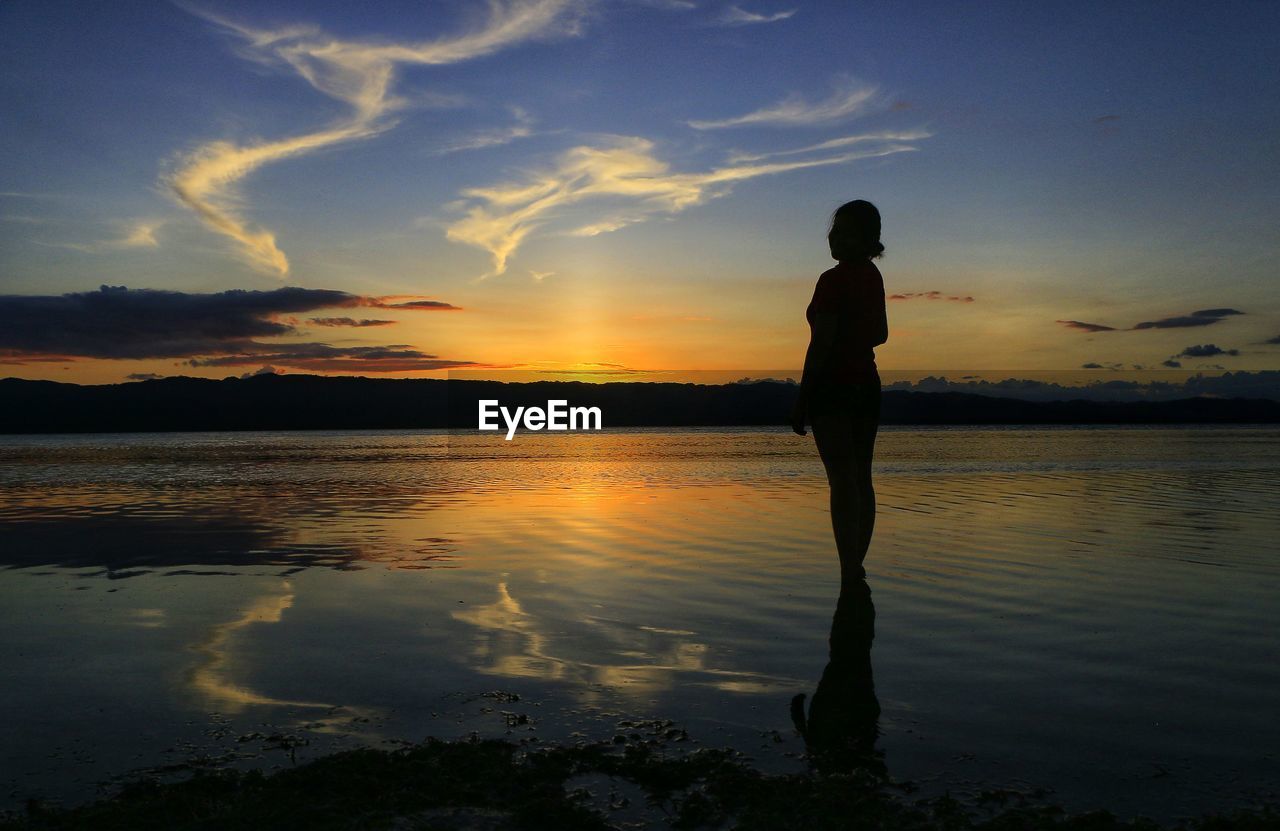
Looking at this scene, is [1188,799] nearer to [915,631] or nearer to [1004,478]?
[915,631]

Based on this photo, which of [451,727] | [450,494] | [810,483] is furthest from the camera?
[810,483]

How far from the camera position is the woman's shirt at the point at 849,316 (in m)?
6.90

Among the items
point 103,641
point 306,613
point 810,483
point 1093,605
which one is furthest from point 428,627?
point 810,483

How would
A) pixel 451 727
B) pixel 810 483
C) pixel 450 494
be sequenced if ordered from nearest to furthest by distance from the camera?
pixel 451 727
pixel 450 494
pixel 810 483

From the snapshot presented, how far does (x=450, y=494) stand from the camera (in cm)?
1838

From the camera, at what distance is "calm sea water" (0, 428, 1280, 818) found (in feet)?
11.5

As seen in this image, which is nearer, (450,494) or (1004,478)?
(450,494)

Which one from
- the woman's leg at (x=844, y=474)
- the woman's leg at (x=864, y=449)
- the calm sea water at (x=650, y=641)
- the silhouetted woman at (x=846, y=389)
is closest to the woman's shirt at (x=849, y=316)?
the silhouetted woman at (x=846, y=389)

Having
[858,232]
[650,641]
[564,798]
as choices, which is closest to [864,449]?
[858,232]

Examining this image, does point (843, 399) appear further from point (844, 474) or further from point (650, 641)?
point (650, 641)

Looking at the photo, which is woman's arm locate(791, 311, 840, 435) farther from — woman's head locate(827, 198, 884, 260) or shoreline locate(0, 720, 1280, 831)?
shoreline locate(0, 720, 1280, 831)

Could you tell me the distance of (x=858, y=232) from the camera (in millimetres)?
7180

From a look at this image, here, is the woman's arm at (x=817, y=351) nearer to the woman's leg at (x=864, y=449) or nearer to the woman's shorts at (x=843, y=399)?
the woman's shorts at (x=843, y=399)

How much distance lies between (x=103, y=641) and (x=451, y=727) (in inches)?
121
